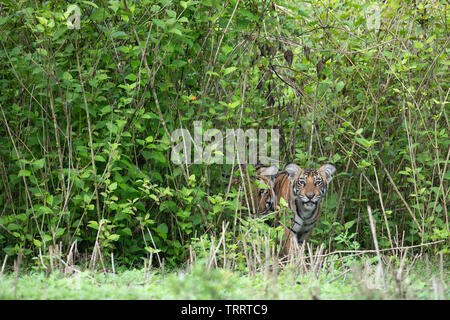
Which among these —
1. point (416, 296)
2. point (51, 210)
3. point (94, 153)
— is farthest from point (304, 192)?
point (416, 296)

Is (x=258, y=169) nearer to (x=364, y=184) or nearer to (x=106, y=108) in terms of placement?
(x=364, y=184)

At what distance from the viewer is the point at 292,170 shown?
5.27 m

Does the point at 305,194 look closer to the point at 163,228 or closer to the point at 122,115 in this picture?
the point at 163,228

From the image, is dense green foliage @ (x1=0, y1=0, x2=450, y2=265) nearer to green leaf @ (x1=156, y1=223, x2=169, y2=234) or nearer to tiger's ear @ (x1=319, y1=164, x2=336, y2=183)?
green leaf @ (x1=156, y1=223, x2=169, y2=234)

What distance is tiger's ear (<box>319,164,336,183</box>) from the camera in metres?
5.23

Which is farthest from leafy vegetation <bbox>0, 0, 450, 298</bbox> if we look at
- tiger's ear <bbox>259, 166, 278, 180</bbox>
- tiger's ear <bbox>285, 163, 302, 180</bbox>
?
tiger's ear <bbox>259, 166, 278, 180</bbox>

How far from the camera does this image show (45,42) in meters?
3.97

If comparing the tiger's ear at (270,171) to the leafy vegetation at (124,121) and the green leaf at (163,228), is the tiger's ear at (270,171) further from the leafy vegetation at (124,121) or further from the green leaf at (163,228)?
the green leaf at (163,228)

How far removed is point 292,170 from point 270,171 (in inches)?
20.1

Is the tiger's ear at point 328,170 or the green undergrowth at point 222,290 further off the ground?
the tiger's ear at point 328,170

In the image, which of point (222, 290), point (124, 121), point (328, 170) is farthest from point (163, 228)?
point (222, 290)

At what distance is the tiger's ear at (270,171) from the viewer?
18.8 feet

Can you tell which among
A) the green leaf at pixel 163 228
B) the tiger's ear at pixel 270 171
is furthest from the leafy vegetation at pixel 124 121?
the tiger's ear at pixel 270 171
